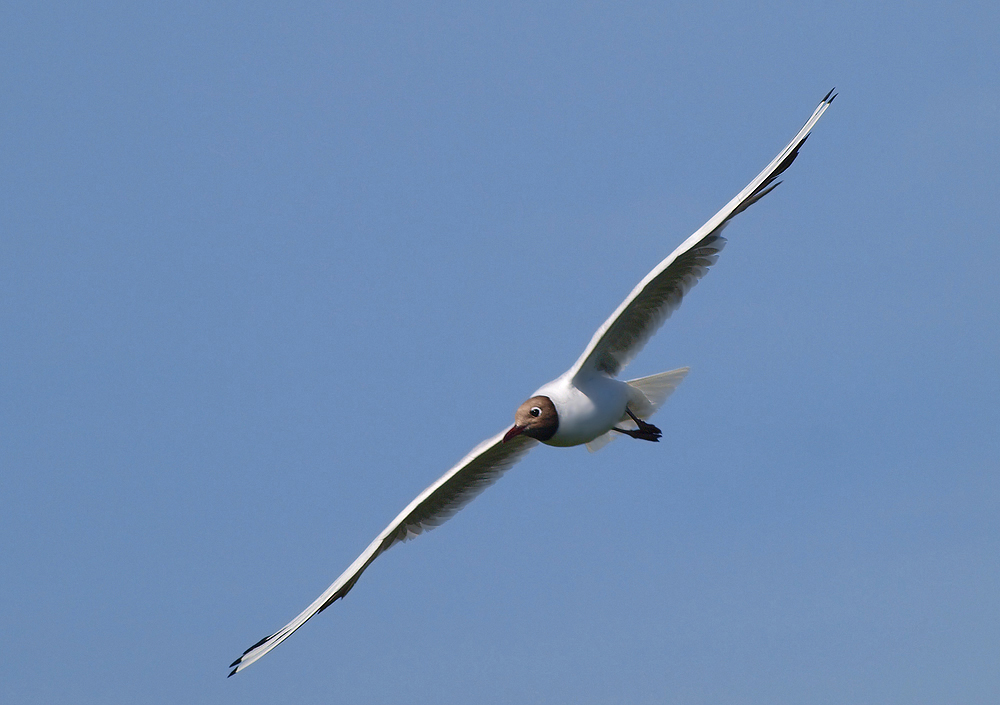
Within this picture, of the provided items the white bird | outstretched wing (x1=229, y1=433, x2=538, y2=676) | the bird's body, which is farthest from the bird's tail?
outstretched wing (x1=229, y1=433, x2=538, y2=676)

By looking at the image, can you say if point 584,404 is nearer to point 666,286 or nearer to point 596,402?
point 596,402

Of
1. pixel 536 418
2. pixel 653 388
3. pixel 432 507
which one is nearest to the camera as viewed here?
pixel 536 418

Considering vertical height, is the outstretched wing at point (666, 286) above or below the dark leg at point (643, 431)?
above

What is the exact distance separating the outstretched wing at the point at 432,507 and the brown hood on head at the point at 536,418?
0.51 meters

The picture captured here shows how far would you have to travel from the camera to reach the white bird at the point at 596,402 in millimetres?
12539

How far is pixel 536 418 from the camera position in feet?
42.7

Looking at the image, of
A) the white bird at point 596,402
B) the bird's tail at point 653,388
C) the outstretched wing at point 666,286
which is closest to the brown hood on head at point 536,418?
the white bird at point 596,402

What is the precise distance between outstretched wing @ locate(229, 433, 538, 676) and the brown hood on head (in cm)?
51

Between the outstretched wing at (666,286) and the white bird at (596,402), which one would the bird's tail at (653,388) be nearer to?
the white bird at (596,402)

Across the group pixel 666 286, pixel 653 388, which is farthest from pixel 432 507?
pixel 666 286

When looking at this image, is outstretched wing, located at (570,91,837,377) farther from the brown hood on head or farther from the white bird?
the brown hood on head

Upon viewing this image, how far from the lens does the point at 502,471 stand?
14.7 metres

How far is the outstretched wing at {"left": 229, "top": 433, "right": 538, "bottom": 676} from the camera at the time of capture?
14.1m

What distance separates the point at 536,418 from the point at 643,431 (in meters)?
1.29
